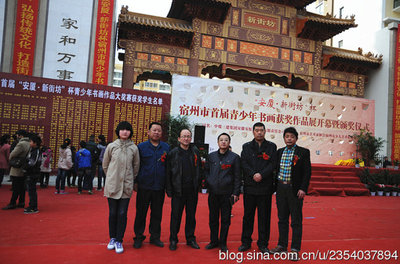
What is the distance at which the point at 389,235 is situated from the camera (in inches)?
148

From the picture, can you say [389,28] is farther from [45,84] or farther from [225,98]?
[45,84]

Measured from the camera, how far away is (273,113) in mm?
9664

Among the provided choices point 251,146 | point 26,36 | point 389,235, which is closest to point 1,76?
point 26,36

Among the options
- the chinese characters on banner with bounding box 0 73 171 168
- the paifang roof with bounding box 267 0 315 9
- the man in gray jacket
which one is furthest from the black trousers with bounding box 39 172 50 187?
the paifang roof with bounding box 267 0 315 9

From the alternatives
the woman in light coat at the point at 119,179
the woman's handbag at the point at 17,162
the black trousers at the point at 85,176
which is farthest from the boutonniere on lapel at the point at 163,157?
the black trousers at the point at 85,176

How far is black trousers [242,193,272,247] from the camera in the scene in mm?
2963

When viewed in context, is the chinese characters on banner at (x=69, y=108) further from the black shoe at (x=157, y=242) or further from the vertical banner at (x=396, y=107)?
the vertical banner at (x=396, y=107)

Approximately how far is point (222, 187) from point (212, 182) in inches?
4.5

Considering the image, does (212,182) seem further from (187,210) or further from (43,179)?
(43,179)

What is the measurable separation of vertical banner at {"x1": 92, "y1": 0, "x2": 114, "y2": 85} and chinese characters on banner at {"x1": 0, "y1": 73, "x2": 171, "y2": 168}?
1.25m

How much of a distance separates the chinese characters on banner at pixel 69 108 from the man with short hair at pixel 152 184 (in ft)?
18.7

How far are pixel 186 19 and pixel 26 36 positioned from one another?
18.1 feet

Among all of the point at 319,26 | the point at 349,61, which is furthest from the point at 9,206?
the point at 349,61

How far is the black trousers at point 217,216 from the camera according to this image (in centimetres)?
297
